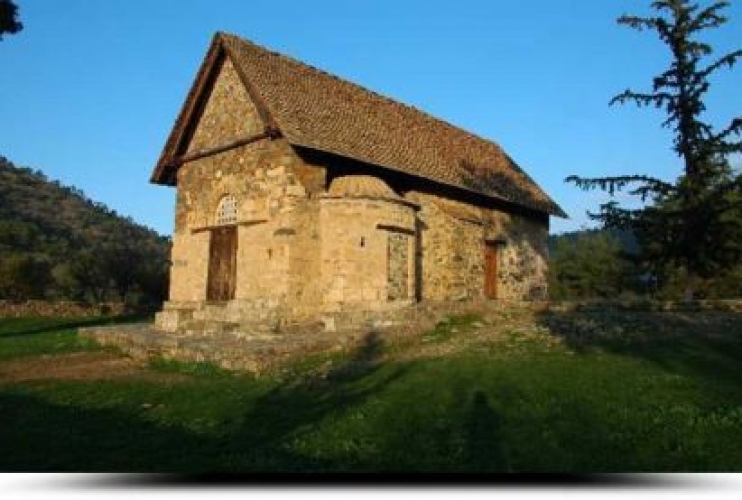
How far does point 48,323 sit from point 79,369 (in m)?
15.2

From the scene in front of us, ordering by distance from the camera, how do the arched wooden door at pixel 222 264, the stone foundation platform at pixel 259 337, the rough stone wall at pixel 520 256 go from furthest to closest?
the rough stone wall at pixel 520 256, the arched wooden door at pixel 222 264, the stone foundation platform at pixel 259 337

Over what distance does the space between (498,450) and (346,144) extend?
46.3 feet

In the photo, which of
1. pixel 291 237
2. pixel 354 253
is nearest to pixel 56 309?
pixel 291 237

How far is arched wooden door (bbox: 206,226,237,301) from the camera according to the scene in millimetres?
21594

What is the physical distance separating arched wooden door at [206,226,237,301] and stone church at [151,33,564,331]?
6 cm

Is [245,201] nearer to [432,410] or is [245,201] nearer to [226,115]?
[226,115]

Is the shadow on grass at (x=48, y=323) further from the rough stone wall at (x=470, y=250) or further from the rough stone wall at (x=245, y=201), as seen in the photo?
the rough stone wall at (x=470, y=250)

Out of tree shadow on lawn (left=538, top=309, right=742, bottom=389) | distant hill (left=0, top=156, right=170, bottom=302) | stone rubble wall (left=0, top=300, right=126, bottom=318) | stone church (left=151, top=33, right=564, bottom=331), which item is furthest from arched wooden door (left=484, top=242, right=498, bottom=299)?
distant hill (left=0, top=156, right=170, bottom=302)

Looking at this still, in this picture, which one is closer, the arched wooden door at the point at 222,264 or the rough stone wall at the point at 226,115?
the arched wooden door at the point at 222,264

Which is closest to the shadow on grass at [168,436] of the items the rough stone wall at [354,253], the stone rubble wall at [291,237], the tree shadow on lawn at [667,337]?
the tree shadow on lawn at [667,337]

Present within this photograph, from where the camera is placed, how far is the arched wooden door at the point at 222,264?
21.6 meters

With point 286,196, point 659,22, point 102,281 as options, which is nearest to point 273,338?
point 286,196

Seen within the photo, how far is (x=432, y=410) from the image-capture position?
31.8ft

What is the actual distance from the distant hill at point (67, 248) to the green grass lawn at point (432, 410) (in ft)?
98.0
